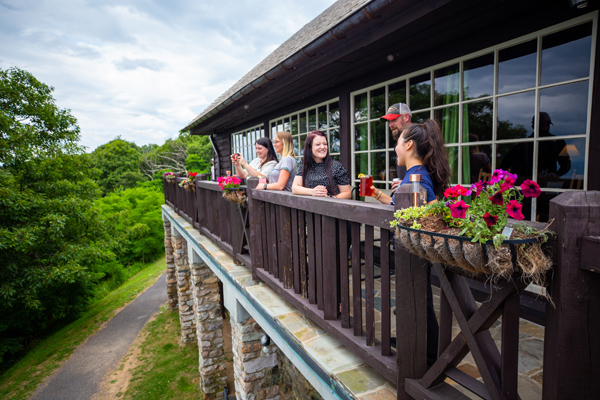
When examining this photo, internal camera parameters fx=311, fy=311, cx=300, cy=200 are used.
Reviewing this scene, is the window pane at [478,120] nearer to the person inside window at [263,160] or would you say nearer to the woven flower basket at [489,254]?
the person inside window at [263,160]

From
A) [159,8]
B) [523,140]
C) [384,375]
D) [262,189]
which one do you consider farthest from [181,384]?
[159,8]

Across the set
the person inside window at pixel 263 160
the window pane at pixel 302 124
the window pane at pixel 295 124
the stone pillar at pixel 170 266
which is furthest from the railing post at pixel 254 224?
the stone pillar at pixel 170 266

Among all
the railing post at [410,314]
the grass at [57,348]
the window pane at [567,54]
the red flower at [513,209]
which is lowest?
the grass at [57,348]

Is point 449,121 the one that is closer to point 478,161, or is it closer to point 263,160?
point 478,161

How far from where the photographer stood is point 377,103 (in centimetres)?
409

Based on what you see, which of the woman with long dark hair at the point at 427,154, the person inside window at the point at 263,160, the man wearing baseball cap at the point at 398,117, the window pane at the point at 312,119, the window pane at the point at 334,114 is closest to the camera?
the woman with long dark hair at the point at 427,154

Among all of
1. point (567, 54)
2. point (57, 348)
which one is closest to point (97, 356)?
point (57, 348)

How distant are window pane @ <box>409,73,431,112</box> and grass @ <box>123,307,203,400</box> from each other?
28.8 feet

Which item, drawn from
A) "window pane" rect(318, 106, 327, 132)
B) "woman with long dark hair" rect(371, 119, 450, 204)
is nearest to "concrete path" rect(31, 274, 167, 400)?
"window pane" rect(318, 106, 327, 132)

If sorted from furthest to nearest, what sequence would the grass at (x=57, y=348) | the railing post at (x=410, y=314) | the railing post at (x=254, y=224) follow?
the grass at (x=57, y=348) < the railing post at (x=254, y=224) < the railing post at (x=410, y=314)

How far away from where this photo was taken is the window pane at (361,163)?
443 centimetres

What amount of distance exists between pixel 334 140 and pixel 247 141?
4.20 metres

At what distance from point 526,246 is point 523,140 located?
7.07 feet

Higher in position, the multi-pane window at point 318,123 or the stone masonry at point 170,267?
the multi-pane window at point 318,123
